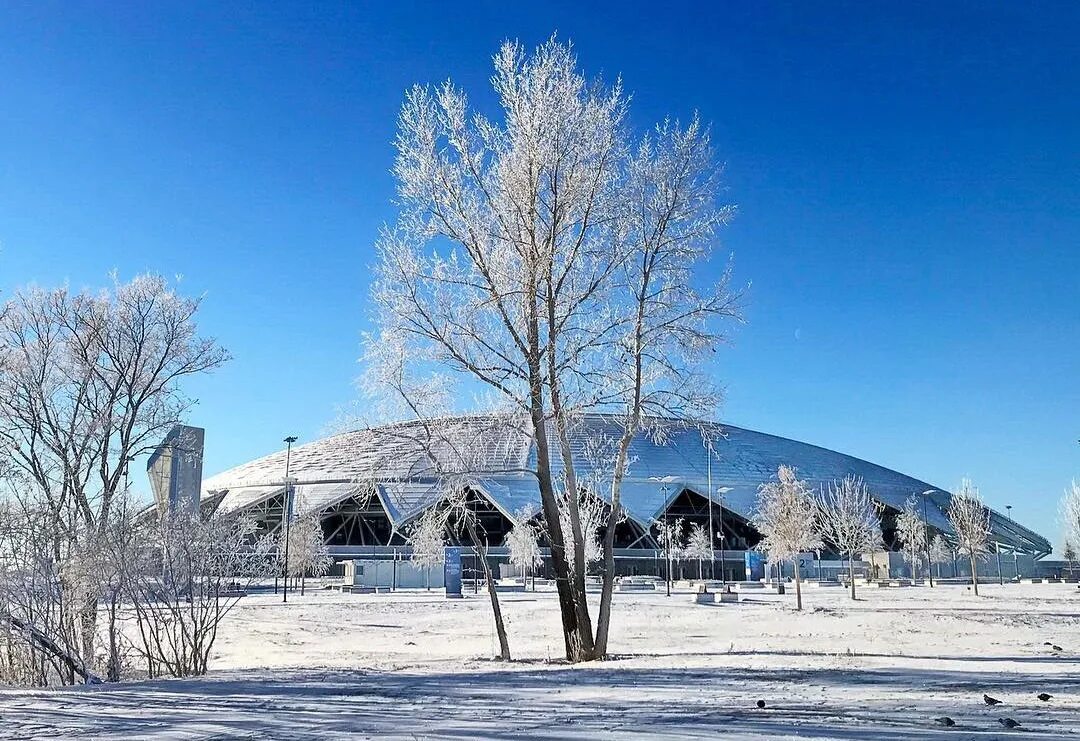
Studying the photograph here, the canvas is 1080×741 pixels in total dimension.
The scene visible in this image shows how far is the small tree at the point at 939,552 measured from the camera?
72.6 metres

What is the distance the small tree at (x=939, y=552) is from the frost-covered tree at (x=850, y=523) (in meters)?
4.02

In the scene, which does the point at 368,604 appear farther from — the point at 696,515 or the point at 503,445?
the point at 696,515

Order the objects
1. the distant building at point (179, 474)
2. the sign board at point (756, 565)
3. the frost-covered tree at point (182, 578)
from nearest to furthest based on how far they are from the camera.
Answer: the frost-covered tree at point (182, 578), the distant building at point (179, 474), the sign board at point (756, 565)

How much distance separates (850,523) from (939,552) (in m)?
23.3

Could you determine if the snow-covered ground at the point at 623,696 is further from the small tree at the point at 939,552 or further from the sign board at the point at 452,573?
the small tree at the point at 939,552

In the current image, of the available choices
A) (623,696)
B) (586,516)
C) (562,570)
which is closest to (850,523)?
(586,516)

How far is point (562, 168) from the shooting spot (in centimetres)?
1528

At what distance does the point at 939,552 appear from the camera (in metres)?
73.0

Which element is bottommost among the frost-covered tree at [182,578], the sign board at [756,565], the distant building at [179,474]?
the sign board at [756,565]

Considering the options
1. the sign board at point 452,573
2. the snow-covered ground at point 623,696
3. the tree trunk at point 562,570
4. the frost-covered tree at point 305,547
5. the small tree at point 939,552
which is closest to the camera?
the snow-covered ground at point 623,696

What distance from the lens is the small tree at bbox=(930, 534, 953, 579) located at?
238ft

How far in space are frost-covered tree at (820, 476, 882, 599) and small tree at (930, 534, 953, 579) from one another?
4.02 m

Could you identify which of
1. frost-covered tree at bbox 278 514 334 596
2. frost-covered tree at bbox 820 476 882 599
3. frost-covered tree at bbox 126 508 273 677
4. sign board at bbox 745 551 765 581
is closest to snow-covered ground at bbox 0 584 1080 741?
frost-covered tree at bbox 126 508 273 677

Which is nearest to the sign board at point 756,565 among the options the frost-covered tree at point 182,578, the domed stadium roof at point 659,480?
the domed stadium roof at point 659,480
